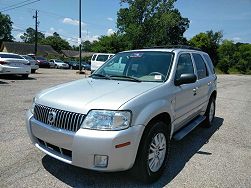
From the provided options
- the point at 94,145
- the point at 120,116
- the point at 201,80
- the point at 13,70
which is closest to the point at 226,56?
the point at 13,70

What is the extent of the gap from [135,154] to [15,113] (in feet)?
16.0

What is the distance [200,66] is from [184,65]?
114 cm

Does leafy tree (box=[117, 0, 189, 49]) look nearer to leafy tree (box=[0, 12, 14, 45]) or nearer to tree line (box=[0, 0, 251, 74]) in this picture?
tree line (box=[0, 0, 251, 74])

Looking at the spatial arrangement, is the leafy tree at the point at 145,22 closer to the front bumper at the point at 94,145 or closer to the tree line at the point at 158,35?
the tree line at the point at 158,35

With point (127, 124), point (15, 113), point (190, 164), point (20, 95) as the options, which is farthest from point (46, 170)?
point (20, 95)

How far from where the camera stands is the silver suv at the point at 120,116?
329cm

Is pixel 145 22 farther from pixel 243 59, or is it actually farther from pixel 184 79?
pixel 184 79

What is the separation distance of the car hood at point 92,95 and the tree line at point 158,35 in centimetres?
4628

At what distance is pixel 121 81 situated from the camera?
4477 millimetres

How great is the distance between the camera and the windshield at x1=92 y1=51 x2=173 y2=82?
4633 millimetres

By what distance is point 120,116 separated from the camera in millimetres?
3328

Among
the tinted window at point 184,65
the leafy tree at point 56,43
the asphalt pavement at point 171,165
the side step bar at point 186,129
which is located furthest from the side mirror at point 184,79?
the leafy tree at point 56,43

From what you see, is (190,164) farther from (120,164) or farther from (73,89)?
(73,89)

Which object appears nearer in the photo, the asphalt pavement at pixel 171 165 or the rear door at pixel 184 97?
the asphalt pavement at pixel 171 165
